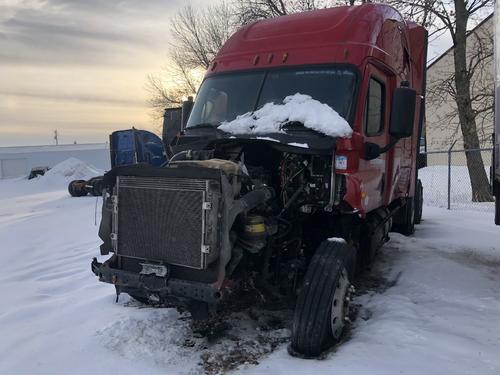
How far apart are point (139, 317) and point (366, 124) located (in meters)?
3.03

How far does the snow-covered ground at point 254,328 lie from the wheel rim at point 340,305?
14 cm

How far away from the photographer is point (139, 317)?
15.4ft

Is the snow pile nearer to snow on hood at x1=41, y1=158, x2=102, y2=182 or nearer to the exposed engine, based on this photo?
snow on hood at x1=41, y1=158, x2=102, y2=182

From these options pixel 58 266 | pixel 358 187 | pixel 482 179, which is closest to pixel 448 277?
pixel 358 187

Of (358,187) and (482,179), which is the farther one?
(482,179)

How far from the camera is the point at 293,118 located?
15.5 ft

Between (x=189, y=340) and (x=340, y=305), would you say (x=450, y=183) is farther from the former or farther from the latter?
(x=189, y=340)

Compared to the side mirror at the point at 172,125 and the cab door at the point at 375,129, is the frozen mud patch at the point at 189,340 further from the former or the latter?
the side mirror at the point at 172,125

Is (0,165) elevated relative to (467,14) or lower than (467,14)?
lower

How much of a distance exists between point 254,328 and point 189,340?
2.27ft

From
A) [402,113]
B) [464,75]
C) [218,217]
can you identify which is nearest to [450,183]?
[464,75]

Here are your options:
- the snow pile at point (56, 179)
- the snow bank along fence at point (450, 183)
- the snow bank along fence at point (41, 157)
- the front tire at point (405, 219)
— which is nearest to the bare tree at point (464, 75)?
the snow bank along fence at point (450, 183)

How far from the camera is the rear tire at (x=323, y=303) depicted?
388 centimetres

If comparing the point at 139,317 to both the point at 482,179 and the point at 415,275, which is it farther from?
Result: the point at 482,179
